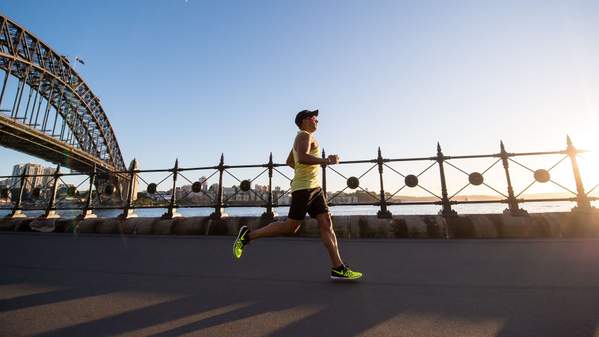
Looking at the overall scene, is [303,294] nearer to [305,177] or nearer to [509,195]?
[305,177]

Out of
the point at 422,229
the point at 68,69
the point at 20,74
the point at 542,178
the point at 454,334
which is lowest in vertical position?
the point at 454,334

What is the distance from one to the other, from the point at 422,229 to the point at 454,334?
151 inches

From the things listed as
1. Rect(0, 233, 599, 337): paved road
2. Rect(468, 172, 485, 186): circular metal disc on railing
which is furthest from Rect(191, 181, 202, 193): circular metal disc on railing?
Rect(468, 172, 485, 186): circular metal disc on railing

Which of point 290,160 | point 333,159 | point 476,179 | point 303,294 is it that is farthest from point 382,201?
point 303,294

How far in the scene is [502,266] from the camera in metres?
2.86

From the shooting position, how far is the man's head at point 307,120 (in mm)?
2969

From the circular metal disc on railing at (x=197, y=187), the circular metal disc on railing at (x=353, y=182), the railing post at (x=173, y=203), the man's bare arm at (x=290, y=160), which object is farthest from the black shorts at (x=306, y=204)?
the circular metal disc on railing at (x=197, y=187)

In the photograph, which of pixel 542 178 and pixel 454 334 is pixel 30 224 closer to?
pixel 454 334

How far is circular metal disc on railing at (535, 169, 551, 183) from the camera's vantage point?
226 inches

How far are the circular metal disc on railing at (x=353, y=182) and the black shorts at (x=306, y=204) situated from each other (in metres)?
3.87

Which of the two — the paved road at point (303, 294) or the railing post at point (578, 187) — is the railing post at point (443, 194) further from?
the railing post at point (578, 187)

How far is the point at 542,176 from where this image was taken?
579 centimetres

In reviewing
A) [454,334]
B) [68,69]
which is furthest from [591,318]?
[68,69]

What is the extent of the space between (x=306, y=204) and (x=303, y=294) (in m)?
0.89
